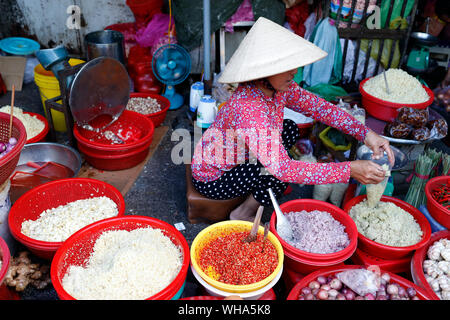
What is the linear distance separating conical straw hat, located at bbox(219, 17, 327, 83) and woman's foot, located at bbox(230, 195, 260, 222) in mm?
966

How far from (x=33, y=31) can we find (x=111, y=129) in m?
3.34

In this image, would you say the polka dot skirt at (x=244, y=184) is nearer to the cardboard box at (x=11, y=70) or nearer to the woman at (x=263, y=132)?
the woman at (x=263, y=132)

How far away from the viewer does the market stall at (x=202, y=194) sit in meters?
1.86

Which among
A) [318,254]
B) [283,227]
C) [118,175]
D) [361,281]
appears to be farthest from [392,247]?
[118,175]

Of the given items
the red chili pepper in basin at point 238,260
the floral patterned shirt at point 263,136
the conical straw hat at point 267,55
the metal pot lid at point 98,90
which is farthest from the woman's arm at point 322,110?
the metal pot lid at point 98,90

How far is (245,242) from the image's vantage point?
1.95 m

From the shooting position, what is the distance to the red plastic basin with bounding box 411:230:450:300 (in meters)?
1.89

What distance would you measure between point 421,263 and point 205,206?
1.45 meters

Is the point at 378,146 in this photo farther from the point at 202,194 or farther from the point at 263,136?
the point at 202,194

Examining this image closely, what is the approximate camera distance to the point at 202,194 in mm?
2621

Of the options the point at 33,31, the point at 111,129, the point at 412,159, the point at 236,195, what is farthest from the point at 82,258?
the point at 33,31

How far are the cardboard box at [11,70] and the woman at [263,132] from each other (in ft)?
12.0

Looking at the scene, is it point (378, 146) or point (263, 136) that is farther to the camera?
point (378, 146)

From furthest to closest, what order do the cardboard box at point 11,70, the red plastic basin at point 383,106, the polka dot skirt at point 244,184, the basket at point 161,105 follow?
the cardboard box at point 11,70
the basket at point 161,105
the red plastic basin at point 383,106
the polka dot skirt at point 244,184
